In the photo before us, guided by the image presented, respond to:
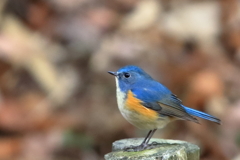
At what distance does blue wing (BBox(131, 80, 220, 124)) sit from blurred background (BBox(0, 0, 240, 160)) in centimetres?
168

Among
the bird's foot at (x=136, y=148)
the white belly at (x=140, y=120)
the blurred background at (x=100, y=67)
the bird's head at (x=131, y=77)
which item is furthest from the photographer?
the blurred background at (x=100, y=67)

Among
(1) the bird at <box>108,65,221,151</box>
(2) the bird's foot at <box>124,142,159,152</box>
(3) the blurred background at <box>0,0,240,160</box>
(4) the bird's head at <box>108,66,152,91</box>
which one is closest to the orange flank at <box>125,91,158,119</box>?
(1) the bird at <box>108,65,221,151</box>

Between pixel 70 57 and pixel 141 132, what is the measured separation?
2.05 m

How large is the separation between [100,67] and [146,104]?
2999 millimetres

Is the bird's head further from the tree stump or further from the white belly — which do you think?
the tree stump

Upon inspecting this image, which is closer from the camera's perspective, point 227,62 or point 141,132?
point 141,132

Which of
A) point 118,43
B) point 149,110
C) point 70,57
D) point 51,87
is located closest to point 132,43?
point 118,43

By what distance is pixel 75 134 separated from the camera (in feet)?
18.3

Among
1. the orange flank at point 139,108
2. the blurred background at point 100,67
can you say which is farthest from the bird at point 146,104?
the blurred background at point 100,67

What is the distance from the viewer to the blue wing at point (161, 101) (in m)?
3.50

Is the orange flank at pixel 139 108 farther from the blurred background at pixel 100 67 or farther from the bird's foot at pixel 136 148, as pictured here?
the blurred background at pixel 100 67

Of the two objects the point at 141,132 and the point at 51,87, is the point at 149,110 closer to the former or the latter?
the point at 141,132

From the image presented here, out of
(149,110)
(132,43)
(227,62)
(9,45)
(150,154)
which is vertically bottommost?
(150,154)

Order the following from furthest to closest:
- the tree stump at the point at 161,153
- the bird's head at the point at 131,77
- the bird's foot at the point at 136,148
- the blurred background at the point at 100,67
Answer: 1. the blurred background at the point at 100,67
2. the bird's head at the point at 131,77
3. the bird's foot at the point at 136,148
4. the tree stump at the point at 161,153
